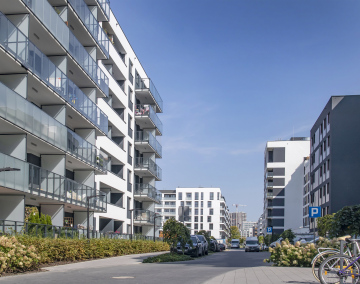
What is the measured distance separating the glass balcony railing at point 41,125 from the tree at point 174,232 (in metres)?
7.47

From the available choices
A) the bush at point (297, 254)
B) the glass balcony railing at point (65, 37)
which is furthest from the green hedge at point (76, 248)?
the glass balcony railing at point (65, 37)

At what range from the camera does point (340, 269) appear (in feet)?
32.8

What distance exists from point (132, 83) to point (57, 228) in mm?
27688

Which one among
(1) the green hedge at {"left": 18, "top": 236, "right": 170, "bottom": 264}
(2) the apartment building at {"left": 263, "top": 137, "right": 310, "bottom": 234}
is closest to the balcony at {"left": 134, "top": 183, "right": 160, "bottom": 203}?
(1) the green hedge at {"left": 18, "top": 236, "right": 170, "bottom": 264}

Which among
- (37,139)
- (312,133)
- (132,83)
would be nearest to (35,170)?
(37,139)

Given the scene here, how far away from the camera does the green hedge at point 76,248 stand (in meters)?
19.7

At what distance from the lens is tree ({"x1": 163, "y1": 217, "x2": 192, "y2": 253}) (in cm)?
2688

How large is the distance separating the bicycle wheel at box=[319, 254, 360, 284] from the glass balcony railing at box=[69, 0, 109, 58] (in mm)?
24840

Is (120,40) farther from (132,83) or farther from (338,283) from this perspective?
(338,283)

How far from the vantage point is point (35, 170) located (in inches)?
976

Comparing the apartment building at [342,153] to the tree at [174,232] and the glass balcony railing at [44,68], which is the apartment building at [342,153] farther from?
the tree at [174,232]

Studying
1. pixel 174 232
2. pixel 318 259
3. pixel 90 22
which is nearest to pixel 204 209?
pixel 90 22

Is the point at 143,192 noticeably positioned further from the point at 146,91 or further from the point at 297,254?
the point at 297,254

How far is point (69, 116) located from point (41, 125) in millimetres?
7049
